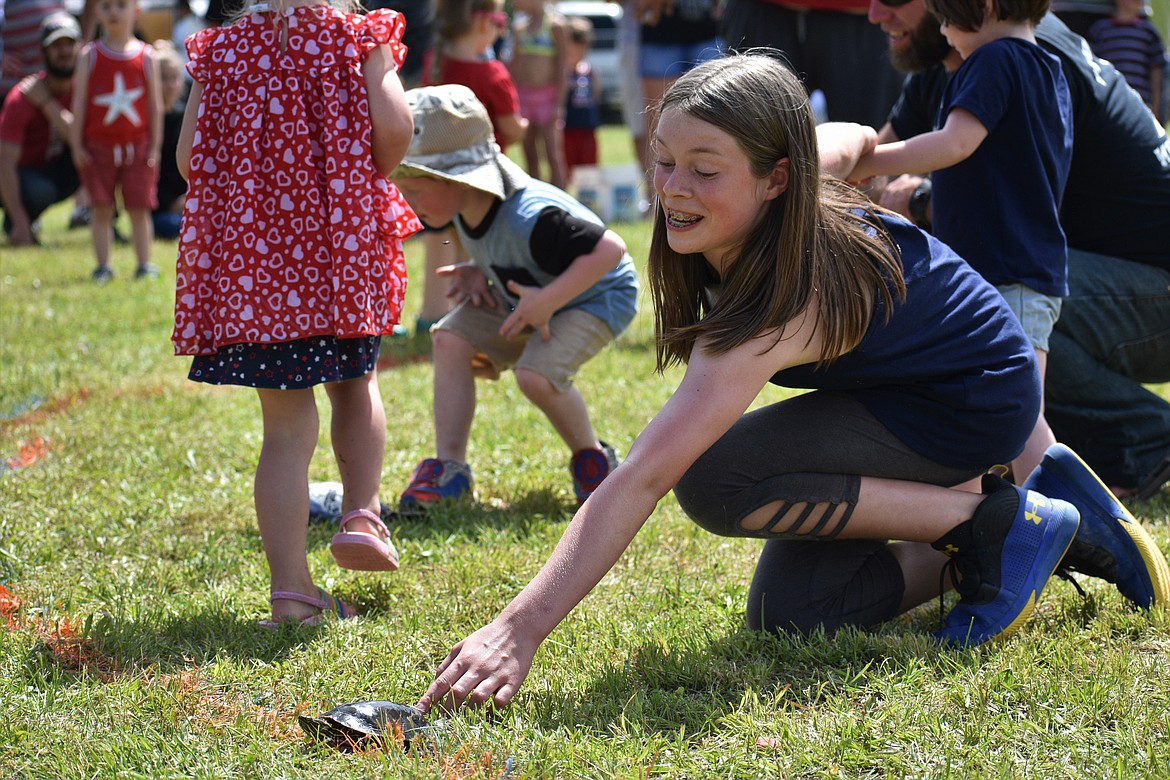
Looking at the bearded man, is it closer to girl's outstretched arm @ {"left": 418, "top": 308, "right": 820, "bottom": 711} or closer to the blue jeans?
the blue jeans

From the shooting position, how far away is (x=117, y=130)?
7828 mm

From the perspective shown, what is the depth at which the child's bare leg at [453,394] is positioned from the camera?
370 cm

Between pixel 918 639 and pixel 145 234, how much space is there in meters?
6.55

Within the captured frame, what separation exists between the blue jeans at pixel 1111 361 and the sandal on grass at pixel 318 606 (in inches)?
79.0

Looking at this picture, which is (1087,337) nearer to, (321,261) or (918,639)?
(918,639)

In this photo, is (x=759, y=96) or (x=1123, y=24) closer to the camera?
(x=759, y=96)

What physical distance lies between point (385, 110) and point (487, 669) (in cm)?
127

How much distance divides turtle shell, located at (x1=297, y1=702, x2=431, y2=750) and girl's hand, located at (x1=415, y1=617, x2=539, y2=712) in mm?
61

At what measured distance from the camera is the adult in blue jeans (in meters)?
3.31

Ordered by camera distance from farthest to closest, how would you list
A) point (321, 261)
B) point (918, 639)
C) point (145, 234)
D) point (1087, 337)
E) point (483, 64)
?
point (145, 234), point (483, 64), point (1087, 337), point (321, 261), point (918, 639)

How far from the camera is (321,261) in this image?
2.70 metres

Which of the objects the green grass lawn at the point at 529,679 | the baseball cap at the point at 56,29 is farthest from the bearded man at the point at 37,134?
the green grass lawn at the point at 529,679

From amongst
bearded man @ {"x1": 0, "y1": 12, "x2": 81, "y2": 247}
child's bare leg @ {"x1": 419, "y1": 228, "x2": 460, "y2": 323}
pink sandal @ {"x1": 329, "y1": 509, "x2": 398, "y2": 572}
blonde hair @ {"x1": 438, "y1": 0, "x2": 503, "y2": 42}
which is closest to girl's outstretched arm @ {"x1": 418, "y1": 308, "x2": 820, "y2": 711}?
pink sandal @ {"x1": 329, "y1": 509, "x2": 398, "y2": 572}

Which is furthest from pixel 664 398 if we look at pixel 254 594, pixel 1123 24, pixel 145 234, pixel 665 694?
pixel 1123 24
